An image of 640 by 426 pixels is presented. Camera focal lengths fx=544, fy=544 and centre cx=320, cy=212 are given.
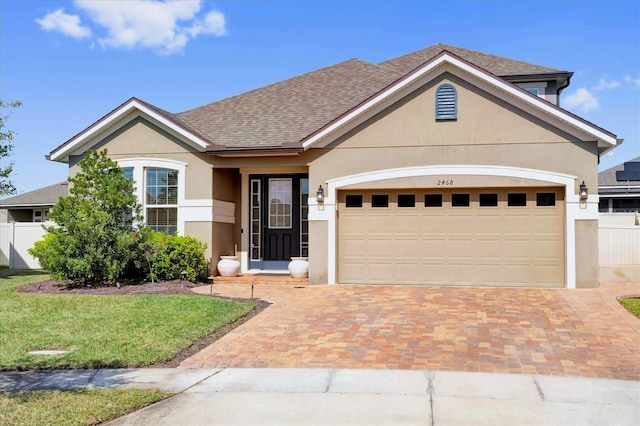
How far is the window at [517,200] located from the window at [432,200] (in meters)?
1.72

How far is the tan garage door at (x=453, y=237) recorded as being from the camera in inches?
536

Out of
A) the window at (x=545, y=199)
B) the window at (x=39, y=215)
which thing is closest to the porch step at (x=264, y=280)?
the window at (x=545, y=199)

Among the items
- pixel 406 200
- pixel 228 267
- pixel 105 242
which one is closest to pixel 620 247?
pixel 406 200

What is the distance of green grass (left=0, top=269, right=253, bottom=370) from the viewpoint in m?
Answer: 7.98

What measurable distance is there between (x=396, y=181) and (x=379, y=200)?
71cm

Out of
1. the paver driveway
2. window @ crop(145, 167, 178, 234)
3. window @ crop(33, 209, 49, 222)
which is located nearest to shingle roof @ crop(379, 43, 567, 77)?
the paver driveway

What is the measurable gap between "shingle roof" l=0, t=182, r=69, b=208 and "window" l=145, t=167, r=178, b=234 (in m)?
17.0

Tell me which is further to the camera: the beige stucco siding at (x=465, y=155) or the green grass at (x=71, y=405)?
the beige stucco siding at (x=465, y=155)

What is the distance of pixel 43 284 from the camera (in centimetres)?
1446

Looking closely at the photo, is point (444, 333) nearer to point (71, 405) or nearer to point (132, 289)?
point (71, 405)

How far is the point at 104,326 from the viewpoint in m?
9.72

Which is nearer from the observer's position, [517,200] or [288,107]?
[517,200]

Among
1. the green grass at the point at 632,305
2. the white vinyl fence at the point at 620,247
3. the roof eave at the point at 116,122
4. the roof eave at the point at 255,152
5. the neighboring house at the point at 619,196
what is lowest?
the green grass at the point at 632,305

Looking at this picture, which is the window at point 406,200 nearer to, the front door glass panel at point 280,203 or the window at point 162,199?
the front door glass panel at point 280,203
